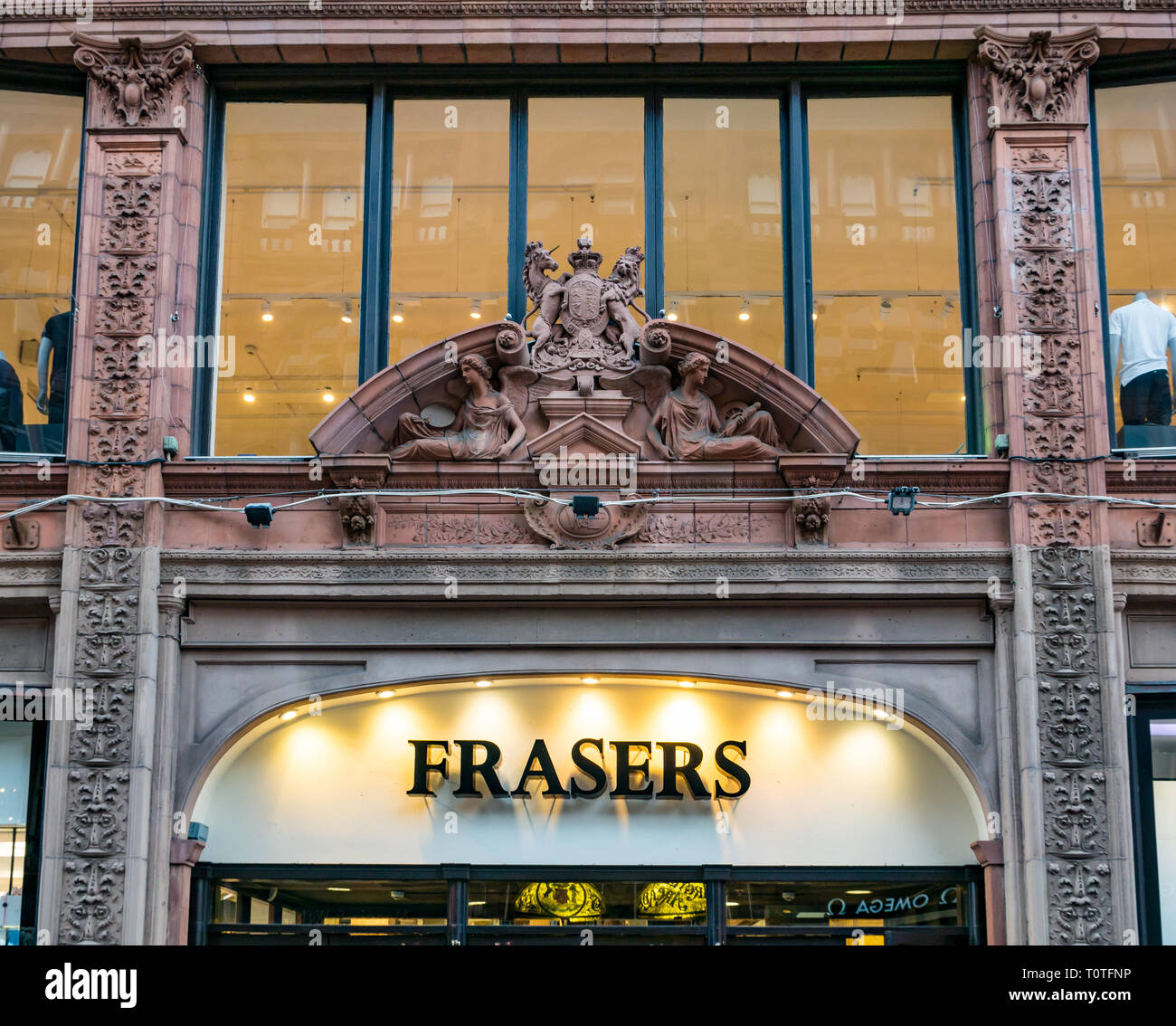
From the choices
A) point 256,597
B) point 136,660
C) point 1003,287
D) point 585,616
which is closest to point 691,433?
point 585,616

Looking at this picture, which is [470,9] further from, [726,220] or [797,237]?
[797,237]

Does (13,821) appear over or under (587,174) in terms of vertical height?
under

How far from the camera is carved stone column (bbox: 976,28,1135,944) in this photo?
42.0ft

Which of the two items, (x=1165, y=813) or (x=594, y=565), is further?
(x=594, y=565)

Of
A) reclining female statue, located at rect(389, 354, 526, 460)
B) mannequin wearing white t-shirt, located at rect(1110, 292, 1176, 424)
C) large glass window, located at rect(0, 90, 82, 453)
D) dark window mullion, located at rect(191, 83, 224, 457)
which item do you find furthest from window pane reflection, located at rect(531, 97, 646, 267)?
mannequin wearing white t-shirt, located at rect(1110, 292, 1176, 424)

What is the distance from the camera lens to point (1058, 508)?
13578 mm

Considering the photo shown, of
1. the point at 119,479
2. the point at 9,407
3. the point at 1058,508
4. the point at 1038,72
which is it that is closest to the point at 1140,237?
the point at 1038,72

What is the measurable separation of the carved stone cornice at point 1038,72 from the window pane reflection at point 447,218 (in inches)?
180

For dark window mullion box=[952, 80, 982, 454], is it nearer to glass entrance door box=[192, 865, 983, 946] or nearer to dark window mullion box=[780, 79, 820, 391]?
dark window mullion box=[780, 79, 820, 391]

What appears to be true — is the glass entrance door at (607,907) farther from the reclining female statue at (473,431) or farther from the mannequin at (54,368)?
the mannequin at (54,368)

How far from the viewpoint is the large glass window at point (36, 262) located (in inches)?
571

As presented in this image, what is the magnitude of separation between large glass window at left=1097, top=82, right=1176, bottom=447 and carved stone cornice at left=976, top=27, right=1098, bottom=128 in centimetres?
69

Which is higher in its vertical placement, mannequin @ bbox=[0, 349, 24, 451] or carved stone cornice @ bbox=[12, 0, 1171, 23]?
carved stone cornice @ bbox=[12, 0, 1171, 23]

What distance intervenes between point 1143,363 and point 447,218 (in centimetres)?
652
